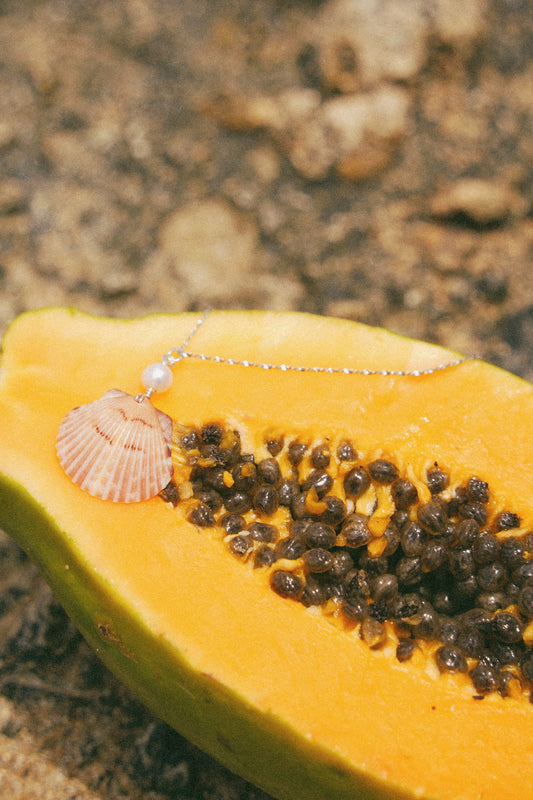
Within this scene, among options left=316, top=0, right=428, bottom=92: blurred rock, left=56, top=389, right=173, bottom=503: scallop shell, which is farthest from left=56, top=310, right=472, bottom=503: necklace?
left=316, top=0, right=428, bottom=92: blurred rock

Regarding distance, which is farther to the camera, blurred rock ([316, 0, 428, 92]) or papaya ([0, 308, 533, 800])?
blurred rock ([316, 0, 428, 92])

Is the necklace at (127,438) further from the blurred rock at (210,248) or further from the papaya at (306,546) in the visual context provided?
the blurred rock at (210,248)

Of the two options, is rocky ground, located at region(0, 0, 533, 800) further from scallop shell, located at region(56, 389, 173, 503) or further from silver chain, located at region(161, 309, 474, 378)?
scallop shell, located at region(56, 389, 173, 503)

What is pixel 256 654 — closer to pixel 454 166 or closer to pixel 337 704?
pixel 337 704

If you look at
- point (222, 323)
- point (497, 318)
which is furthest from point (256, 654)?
point (497, 318)

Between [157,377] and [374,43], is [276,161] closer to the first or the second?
[374,43]

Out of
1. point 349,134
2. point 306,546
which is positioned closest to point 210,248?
point 349,134

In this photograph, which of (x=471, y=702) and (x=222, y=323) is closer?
(x=471, y=702)
